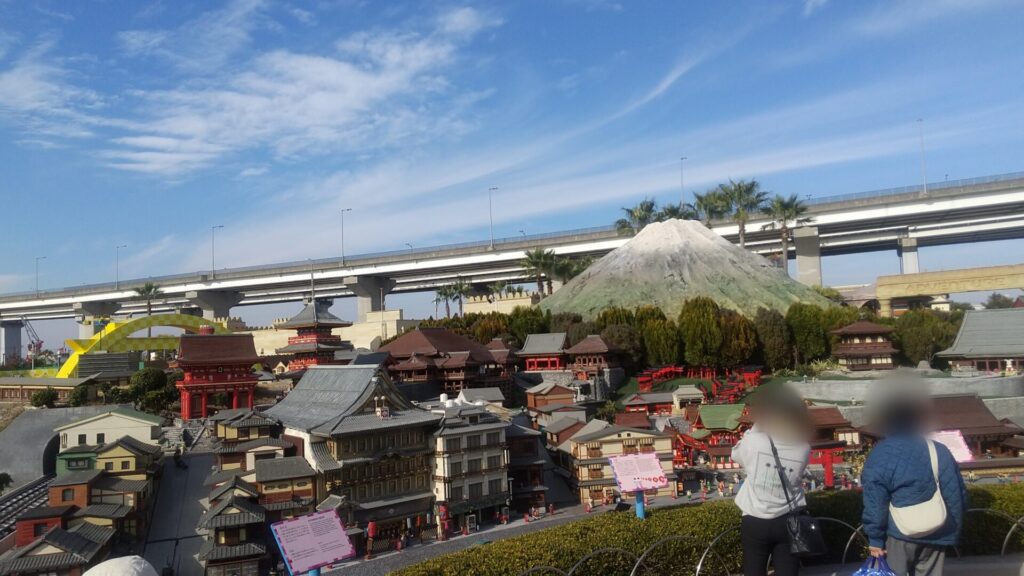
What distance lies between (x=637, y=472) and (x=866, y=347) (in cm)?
4888

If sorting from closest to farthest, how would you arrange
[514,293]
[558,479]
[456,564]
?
[456,564] → [558,479] → [514,293]

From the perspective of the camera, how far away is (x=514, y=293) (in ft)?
324

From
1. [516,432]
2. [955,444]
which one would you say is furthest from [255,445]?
[955,444]

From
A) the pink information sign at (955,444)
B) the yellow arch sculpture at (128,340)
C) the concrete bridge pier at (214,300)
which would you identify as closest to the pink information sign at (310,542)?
the pink information sign at (955,444)

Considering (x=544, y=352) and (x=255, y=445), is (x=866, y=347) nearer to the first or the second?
(x=544, y=352)

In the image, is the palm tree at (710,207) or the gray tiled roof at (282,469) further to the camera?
the palm tree at (710,207)

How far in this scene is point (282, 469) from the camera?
3206 centimetres

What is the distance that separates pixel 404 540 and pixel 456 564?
67.5 ft

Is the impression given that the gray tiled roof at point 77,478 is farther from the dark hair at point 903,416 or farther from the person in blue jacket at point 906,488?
the dark hair at point 903,416

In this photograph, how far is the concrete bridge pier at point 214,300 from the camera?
129000 mm

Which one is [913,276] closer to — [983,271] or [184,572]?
[983,271]

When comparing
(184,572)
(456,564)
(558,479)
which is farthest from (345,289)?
(456,564)

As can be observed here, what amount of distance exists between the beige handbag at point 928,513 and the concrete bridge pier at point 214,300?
134 metres

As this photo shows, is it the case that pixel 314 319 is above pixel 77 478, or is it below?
above
